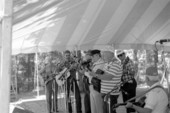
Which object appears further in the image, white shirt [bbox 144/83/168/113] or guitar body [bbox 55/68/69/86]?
guitar body [bbox 55/68/69/86]

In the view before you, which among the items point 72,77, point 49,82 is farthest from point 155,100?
point 49,82

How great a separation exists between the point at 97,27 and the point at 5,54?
401 centimetres

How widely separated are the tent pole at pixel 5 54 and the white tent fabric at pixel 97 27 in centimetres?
174

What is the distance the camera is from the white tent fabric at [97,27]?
4406mm

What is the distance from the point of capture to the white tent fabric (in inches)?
173

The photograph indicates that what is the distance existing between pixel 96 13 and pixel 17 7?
2648 millimetres

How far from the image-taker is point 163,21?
5.80 m

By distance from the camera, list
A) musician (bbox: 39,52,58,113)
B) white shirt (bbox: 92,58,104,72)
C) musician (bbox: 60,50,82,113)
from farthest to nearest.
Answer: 1. musician (bbox: 39,52,58,113)
2. musician (bbox: 60,50,82,113)
3. white shirt (bbox: 92,58,104,72)

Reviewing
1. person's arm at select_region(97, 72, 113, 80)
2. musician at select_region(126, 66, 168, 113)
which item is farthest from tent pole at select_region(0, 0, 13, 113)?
person's arm at select_region(97, 72, 113, 80)

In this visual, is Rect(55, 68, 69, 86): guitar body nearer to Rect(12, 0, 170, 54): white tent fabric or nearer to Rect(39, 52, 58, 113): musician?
Rect(39, 52, 58, 113): musician

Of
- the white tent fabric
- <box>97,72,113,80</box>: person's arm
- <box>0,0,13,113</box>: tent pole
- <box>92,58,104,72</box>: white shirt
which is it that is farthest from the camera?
the white tent fabric

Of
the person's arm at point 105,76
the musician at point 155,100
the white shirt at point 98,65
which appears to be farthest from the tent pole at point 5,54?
the white shirt at point 98,65

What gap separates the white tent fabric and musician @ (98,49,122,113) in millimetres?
1014

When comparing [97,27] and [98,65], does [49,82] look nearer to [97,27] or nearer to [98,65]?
[97,27]
